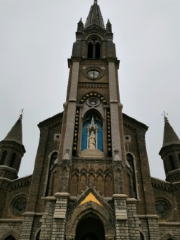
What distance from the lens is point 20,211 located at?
19359mm

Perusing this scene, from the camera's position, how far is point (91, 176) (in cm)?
1616

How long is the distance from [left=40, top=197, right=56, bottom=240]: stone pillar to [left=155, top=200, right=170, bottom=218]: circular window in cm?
934

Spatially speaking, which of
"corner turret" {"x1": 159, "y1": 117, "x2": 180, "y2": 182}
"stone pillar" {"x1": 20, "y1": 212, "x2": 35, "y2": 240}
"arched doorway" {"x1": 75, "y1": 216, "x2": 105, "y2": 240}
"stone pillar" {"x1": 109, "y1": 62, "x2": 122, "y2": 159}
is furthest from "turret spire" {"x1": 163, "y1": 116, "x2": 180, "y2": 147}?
"stone pillar" {"x1": 20, "y1": 212, "x2": 35, "y2": 240}

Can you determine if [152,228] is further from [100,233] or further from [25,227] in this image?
[25,227]

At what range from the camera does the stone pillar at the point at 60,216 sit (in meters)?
13.3

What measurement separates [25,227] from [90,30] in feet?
75.0

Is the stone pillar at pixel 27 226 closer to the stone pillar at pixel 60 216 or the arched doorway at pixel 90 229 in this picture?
the arched doorway at pixel 90 229

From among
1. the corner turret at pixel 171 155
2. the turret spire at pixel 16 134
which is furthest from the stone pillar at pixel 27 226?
the corner turret at pixel 171 155

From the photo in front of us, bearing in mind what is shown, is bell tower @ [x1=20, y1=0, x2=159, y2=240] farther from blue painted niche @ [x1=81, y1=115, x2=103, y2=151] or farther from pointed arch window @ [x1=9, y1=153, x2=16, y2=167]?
pointed arch window @ [x1=9, y1=153, x2=16, y2=167]

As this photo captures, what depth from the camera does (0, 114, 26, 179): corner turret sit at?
21.8 m

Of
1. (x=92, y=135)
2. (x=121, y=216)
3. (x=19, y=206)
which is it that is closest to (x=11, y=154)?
(x=19, y=206)

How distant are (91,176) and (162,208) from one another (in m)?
7.57

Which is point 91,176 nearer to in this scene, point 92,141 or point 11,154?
point 92,141

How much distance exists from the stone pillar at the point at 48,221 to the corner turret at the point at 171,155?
1168cm
